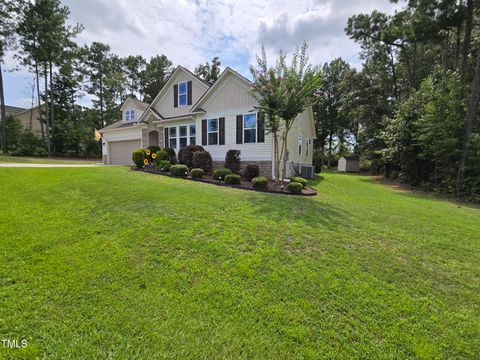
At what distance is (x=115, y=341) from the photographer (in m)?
2.24

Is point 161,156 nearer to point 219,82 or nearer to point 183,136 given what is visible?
point 183,136

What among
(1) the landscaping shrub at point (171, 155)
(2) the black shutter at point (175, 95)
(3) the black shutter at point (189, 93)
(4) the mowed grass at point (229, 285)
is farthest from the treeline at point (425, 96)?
(2) the black shutter at point (175, 95)

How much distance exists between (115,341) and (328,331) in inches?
88.1

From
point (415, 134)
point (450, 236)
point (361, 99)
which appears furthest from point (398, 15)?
point (450, 236)

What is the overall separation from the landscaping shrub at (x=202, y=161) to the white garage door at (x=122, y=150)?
9.15m

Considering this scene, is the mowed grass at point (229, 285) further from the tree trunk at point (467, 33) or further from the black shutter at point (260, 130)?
the tree trunk at point (467, 33)

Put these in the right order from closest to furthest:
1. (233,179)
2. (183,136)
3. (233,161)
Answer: (233,179) < (233,161) < (183,136)

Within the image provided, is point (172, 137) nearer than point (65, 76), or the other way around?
point (172, 137)

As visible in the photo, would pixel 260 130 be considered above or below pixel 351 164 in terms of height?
above

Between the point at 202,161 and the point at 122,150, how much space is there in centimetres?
1186

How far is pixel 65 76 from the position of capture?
3017 cm

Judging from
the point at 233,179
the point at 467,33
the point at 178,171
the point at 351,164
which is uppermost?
the point at 467,33

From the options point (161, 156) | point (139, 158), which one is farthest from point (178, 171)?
point (139, 158)

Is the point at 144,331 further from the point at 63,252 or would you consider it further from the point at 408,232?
the point at 408,232
